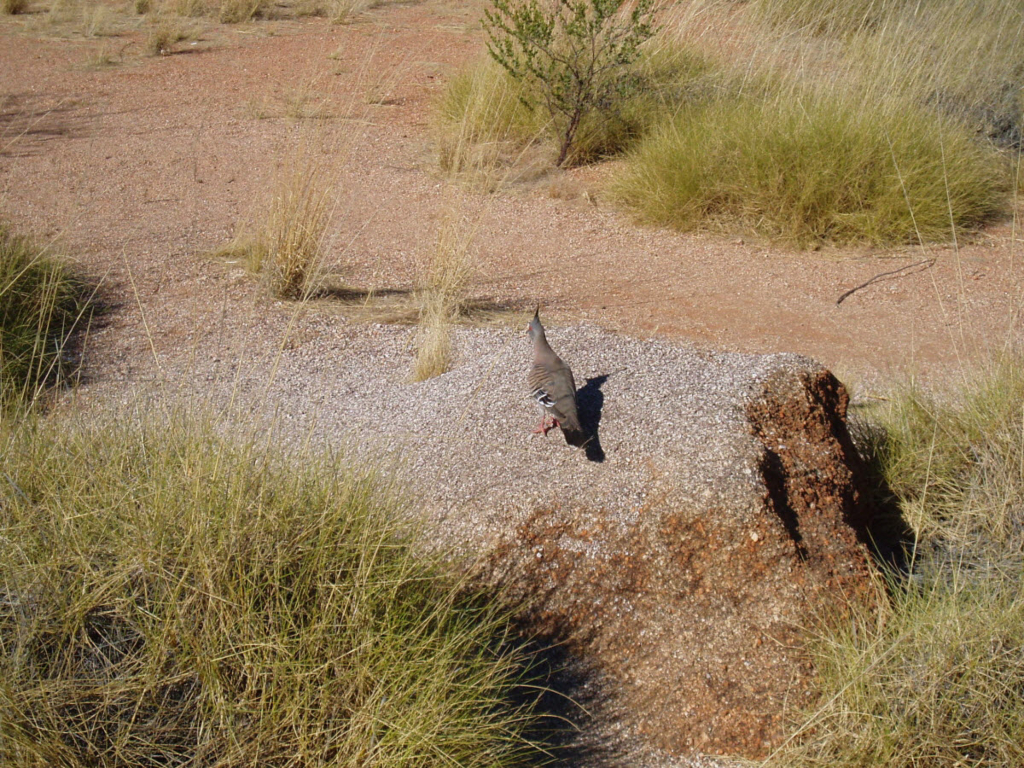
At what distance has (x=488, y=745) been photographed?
2.24m

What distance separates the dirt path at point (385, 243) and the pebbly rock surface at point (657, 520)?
1.27 meters

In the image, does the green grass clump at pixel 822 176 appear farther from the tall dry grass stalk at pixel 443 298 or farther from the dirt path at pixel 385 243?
the tall dry grass stalk at pixel 443 298

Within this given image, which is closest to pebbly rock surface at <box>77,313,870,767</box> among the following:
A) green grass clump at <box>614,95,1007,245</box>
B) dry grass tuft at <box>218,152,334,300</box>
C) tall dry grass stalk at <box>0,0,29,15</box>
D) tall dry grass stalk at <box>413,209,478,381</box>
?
tall dry grass stalk at <box>413,209,478,381</box>

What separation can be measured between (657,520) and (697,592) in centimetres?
25

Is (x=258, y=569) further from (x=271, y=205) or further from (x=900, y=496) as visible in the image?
(x=271, y=205)

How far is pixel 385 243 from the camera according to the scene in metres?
6.60

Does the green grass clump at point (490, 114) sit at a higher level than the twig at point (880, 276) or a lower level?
higher

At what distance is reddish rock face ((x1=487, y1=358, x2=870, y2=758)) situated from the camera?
101 inches

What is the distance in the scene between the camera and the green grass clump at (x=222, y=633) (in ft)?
6.63

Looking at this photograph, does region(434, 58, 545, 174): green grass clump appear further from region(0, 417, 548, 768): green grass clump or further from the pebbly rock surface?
region(0, 417, 548, 768): green grass clump

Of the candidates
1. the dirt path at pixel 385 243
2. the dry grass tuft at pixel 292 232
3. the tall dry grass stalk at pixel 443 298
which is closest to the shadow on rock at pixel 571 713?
the tall dry grass stalk at pixel 443 298

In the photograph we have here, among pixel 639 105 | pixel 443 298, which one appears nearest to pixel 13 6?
pixel 639 105

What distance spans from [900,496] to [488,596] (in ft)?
6.09

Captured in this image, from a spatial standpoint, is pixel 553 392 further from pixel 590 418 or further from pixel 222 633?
pixel 222 633
